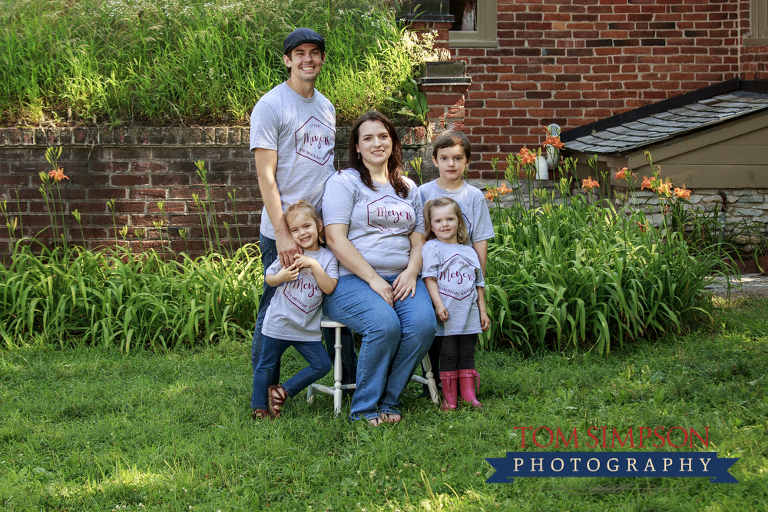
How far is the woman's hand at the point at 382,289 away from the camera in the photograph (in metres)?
3.19

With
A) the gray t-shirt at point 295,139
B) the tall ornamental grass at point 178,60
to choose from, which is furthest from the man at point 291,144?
the tall ornamental grass at point 178,60

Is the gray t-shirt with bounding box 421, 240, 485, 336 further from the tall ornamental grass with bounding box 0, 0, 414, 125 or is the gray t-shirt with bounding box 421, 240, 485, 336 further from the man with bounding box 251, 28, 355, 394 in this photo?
the tall ornamental grass with bounding box 0, 0, 414, 125

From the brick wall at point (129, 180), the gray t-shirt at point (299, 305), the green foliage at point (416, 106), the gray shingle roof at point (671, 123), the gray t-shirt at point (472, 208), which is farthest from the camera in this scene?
the gray shingle roof at point (671, 123)

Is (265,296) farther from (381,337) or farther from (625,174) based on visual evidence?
(625,174)

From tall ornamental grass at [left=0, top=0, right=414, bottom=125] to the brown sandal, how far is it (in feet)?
9.48

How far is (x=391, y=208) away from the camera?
3.27 metres

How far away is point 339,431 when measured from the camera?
3.06 meters

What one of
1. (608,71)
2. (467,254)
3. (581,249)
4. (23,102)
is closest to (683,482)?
(467,254)

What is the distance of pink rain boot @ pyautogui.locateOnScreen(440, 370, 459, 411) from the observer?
10.9 feet

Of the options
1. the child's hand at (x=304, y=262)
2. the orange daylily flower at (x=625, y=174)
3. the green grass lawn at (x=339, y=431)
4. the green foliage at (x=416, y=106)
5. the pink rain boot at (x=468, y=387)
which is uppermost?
the green foliage at (x=416, y=106)

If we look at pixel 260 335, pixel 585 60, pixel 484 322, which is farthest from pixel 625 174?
pixel 585 60

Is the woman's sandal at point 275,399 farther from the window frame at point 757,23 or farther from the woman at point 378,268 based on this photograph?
the window frame at point 757,23

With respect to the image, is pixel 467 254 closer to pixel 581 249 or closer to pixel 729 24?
pixel 581 249

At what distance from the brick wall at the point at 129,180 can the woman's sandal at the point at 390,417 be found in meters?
2.60
